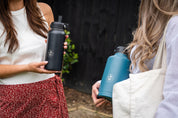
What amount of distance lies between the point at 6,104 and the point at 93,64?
3029 mm

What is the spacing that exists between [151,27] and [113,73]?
0.33 meters

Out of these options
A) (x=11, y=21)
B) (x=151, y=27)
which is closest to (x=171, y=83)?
(x=151, y=27)

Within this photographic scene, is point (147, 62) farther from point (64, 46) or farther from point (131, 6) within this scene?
point (131, 6)

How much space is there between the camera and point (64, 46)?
1.62 meters

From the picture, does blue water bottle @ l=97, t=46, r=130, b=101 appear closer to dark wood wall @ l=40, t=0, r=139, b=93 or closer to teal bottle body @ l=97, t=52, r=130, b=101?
teal bottle body @ l=97, t=52, r=130, b=101

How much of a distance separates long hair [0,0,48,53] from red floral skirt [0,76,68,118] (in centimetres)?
33

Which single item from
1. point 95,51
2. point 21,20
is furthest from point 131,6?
point 21,20

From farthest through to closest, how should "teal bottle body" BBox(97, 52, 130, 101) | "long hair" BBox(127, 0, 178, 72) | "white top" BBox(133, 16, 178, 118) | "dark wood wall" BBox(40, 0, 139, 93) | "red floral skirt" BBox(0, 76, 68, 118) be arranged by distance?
"dark wood wall" BBox(40, 0, 139, 93)
"red floral skirt" BBox(0, 76, 68, 118)
"teal bottle body" BBox(97, 52, 130, 101)
"long hair" BBox(127, 0, 178, 72)
"white top" BBox(133, 16, 178, 118)

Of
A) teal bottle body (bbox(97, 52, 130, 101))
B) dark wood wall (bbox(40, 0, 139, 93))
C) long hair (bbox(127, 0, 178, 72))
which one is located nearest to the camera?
long hair (bbox(127, 0, 178, 72))

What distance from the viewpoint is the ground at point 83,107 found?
3.84 m

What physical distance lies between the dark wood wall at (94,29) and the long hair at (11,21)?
2.41m

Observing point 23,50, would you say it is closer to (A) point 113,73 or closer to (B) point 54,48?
(B) point 54,48

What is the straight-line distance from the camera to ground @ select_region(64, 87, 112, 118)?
12.6ft

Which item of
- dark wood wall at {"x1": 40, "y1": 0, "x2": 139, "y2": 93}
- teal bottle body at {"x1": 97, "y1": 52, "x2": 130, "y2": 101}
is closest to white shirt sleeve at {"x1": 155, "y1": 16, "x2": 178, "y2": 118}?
teal bottle body at {"x1": 97, "y1": 52, "x2": 130, "y2": 101}
